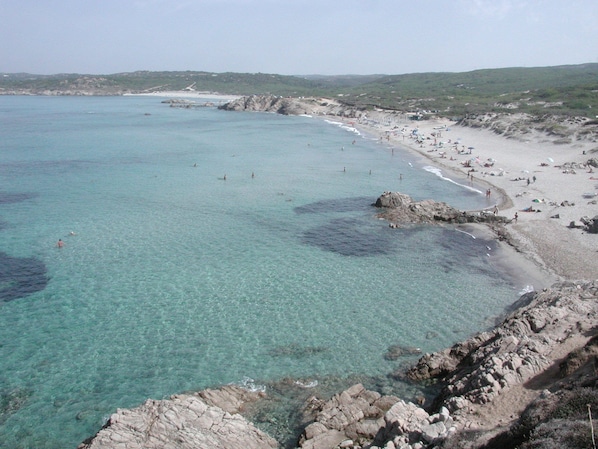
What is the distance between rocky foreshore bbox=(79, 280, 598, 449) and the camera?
1143cm

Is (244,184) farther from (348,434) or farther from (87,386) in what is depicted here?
(348,434)

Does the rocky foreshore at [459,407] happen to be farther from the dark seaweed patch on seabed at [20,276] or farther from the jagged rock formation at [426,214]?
A: the jagged rock formation at [426,214]

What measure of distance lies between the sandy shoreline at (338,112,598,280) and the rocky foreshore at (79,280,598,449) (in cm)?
1302

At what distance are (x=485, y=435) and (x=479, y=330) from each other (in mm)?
12067

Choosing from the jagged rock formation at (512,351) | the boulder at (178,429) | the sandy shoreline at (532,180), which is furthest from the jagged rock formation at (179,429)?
the sandy shoreline at (532,180)

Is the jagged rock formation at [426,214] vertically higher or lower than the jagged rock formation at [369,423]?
higher

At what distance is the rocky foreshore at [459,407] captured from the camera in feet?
37.5

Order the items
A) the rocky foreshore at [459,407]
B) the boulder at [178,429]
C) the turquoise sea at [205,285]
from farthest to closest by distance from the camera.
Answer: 1. the turquoise sea at [205,285]
2. the boulder at [178,429]
3. the rocky foreshore at [459,407]

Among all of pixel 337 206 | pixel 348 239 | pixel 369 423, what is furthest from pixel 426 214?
pixel 369 423

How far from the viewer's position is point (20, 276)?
2769 centimetres

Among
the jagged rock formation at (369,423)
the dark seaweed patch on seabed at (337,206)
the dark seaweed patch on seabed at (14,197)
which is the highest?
the dark seaweed patch on seabed at (14,197)

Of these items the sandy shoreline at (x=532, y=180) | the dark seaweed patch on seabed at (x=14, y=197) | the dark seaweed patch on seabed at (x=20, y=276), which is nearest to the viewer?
the dark seaweed patch on seabed at (x=20, y=276)

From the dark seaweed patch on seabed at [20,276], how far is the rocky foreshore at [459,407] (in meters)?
14.2

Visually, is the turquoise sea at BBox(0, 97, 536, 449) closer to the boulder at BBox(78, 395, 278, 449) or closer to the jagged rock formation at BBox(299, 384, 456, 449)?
the jagged rock formation at BBox(299, 384, 456, 449)
